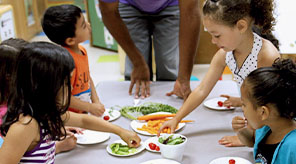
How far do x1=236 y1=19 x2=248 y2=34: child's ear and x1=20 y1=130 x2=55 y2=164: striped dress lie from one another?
82 centimetres

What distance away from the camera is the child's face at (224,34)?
4.43ft

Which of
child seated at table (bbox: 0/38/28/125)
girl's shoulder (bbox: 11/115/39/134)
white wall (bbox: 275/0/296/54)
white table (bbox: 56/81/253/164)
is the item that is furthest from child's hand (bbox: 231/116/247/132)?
white wall (bbox: 275/0/296/54)

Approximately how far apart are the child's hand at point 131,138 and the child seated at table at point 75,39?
0.29m

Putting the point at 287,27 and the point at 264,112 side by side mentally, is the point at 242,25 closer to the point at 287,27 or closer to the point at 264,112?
the point at 264,112

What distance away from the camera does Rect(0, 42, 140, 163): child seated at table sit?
3.40 ft

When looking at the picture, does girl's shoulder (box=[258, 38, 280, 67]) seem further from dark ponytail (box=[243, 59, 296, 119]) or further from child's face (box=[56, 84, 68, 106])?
child's face (box=[56, 84, 68, 106])

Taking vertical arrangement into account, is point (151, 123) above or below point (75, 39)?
below

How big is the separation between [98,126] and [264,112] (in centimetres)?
62

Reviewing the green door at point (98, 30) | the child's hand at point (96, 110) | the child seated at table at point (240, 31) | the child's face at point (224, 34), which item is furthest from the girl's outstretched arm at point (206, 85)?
the green door at point (98, 30)

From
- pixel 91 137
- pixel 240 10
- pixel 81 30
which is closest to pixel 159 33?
pixel 81 30

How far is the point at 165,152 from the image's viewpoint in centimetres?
118

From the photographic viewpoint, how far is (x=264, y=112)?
3.44 feet

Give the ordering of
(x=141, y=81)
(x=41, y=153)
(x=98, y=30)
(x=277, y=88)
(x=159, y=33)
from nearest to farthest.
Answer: (x=277, y=88) < (x=41, y=153) < (x=141, y=81) < (x=159, y=33) < (x=98, y=30)

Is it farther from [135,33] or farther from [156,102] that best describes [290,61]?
[135,33]
